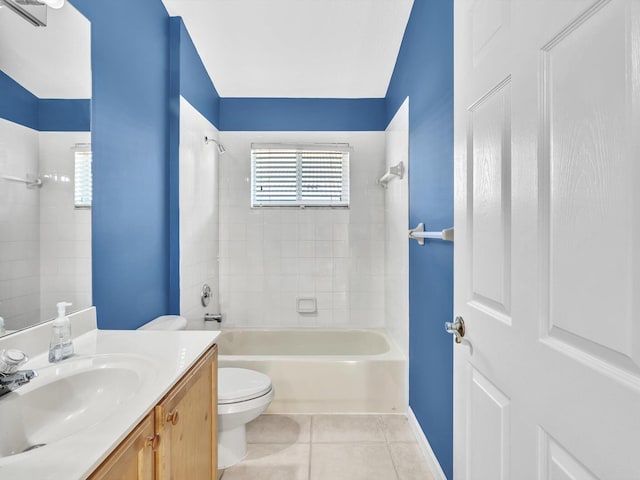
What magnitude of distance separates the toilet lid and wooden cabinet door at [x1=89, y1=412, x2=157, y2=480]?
0.95 meters

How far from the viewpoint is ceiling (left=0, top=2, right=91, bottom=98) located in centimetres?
104

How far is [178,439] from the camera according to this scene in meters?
1.03

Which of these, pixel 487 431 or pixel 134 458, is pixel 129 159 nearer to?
pixel 134 458

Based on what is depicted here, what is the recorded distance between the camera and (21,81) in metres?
1.08

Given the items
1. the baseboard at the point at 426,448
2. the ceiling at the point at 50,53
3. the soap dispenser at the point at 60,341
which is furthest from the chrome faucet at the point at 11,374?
the baseboard at the point at 426,448

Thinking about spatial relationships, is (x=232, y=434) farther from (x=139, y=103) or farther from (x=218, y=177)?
(x=218, y=177)

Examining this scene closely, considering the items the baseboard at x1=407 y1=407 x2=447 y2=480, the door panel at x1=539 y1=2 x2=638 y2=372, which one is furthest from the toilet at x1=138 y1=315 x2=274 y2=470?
the door panel at x1=539 y1=2 x2=638 y2=372

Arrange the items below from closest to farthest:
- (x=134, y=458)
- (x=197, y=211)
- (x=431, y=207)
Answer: (x=134, y=458), (x=431, y=207), (x=197, y=211)

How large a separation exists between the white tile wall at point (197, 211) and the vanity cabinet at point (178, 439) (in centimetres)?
110

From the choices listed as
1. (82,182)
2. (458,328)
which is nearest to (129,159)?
(82,182)

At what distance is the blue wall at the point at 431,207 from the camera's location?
5.26ft

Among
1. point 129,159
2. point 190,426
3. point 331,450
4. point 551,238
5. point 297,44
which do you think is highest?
point 297,44

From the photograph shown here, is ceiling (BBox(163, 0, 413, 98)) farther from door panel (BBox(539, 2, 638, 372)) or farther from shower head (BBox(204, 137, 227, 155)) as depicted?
door panel (BBox(539, 2, 638, 372))

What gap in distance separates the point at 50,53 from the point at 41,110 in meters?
0.22
